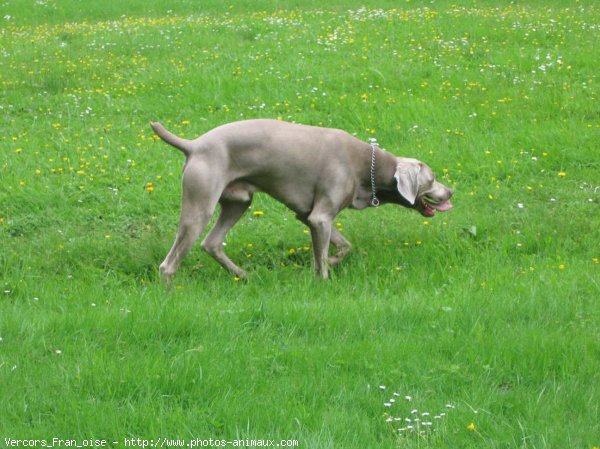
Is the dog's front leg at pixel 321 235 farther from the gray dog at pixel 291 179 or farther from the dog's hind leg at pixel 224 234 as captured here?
the dog's hind leg at pixel 224 234

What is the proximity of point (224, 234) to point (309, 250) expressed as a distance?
0.96 meters

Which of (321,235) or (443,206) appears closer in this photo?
(321,235)

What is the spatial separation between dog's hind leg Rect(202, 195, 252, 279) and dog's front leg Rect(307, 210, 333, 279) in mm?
596

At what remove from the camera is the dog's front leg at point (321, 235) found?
8.25m

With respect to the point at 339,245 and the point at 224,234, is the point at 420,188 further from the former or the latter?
the point at 224,234

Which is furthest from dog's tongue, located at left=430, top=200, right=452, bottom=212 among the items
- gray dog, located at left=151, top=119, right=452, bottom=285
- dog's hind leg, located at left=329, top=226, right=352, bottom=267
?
dog's hind leg, located at left=329, top=226, right=352, bottom=267

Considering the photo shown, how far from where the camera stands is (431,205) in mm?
8977

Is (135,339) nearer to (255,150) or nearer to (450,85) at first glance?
(255,150)

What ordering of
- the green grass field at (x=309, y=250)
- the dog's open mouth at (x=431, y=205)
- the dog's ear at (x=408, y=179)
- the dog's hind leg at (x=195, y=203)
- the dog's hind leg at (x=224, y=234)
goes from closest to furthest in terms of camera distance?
the green grass field at (x=309, y=250), the dog's hind leg at (x=195, y=203), the dog's hind leg at (x=224, y=234), the dog's ear at (x=408, y=179), the dog's open mouth at (x=431, y=205)

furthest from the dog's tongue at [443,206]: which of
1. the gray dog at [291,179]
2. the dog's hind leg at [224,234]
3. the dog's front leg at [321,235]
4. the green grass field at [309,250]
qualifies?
the dog's hind leg at [224,234]

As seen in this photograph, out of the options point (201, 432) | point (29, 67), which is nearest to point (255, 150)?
point (201, 432)

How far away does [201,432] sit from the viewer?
16.8ft

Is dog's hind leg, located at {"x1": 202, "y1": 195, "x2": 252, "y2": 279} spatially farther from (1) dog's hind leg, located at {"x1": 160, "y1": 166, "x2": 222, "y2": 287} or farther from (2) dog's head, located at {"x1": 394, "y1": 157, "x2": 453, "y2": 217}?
(2) dog's head, located at {"x1": 394, "y1": 157, "x2": 453, "y2": 217}

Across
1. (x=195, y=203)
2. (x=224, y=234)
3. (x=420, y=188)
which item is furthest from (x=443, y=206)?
(x=195, y=203)
